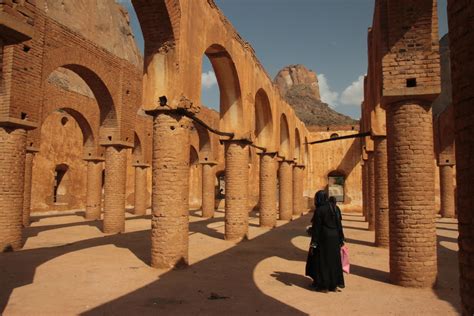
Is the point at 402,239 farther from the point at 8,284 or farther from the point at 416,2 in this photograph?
the point at 8,284

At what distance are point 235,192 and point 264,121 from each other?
5516 millimetres

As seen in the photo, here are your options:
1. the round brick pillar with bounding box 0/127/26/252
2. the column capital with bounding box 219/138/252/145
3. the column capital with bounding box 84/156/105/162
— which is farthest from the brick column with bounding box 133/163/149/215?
the round brick pillar with bounding box 0/127/26/252

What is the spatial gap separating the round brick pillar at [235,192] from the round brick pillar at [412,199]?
6011 millimetres

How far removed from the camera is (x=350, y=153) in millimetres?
29125

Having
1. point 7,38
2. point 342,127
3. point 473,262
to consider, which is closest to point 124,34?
point 342,127

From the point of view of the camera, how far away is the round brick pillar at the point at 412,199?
661cm

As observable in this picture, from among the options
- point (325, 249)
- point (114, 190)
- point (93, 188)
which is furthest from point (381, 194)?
point (93, 188)

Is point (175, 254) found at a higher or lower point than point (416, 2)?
lower

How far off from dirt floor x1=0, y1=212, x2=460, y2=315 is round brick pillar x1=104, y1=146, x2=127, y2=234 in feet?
7.16

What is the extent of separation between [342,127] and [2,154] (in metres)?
28.1

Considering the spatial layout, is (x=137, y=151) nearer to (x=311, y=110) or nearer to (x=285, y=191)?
(x=285, y=191)

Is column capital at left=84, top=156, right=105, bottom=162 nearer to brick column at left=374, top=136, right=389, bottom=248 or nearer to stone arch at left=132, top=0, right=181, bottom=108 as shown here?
stone arch at left=132, top=0, right=181, bottom=108

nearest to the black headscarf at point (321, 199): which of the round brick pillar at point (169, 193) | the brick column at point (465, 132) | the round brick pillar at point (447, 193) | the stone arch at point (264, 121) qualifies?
the round brick pillar at point (169, 193)

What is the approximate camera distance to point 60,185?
25.4 m
